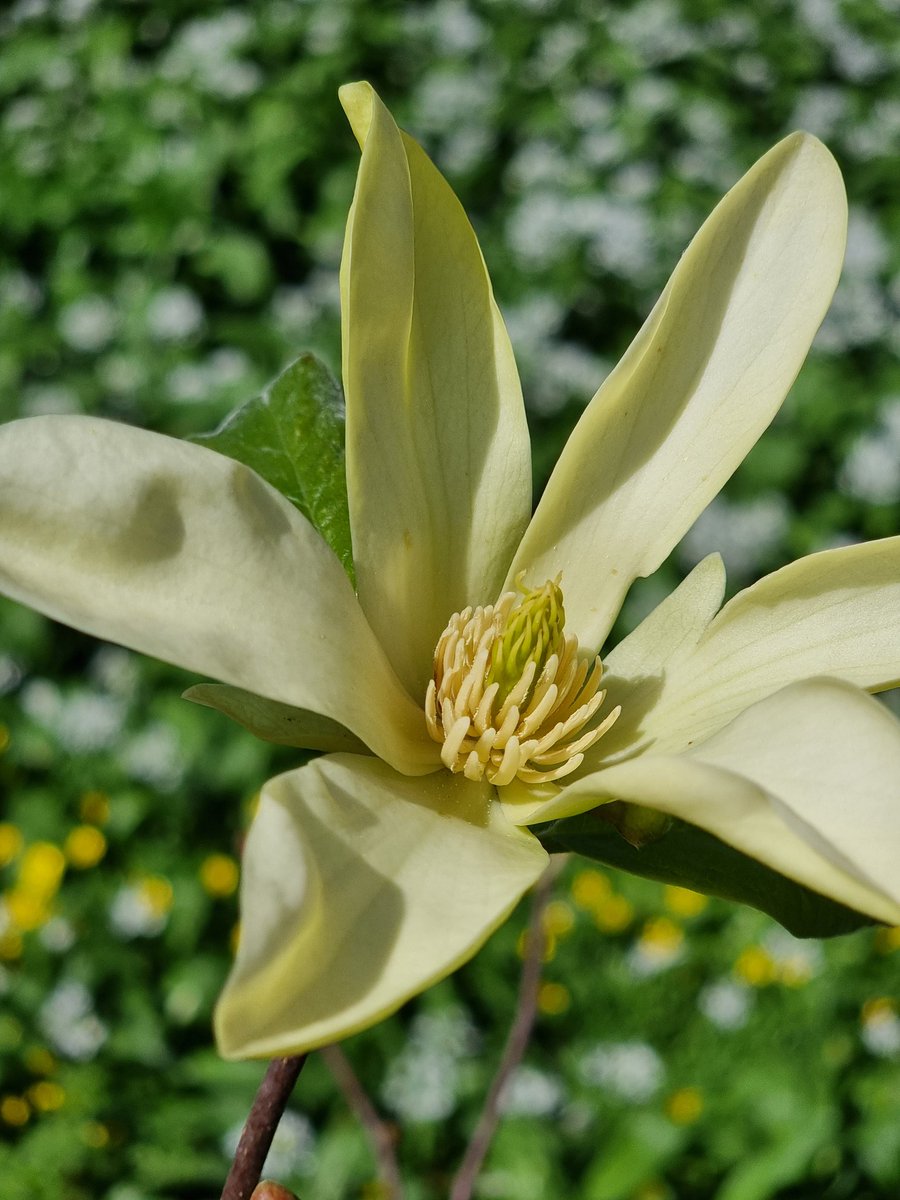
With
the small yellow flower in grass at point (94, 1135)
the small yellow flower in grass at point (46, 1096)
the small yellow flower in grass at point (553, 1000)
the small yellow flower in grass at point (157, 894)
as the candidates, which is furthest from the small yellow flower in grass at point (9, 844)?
the small yellow flower in grass at point (553, 1000)

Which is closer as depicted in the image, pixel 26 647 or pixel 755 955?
pixel 755 955

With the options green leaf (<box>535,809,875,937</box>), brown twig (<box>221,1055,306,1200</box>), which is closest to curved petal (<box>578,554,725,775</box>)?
green leaf (<box>535,809,875,937</box>)

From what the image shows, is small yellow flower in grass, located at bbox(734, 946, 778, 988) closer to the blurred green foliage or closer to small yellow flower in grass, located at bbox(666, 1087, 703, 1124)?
the blurred green foliage

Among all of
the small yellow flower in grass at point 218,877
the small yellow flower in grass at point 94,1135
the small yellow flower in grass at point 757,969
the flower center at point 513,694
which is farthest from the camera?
the small yellow flower in grass at point 218,877

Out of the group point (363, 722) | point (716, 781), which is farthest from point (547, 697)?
point (716, 781)

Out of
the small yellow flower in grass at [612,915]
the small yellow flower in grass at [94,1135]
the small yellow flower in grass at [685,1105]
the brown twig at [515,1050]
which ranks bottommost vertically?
the small yellow flower in grass at [94,1135]

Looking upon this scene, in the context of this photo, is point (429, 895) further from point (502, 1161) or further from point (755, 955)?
point (755, 955)

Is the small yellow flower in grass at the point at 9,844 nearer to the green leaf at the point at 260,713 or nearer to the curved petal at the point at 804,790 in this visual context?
the green leaf at the point at 260,713

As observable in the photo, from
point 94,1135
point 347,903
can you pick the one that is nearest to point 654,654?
point 347,903
